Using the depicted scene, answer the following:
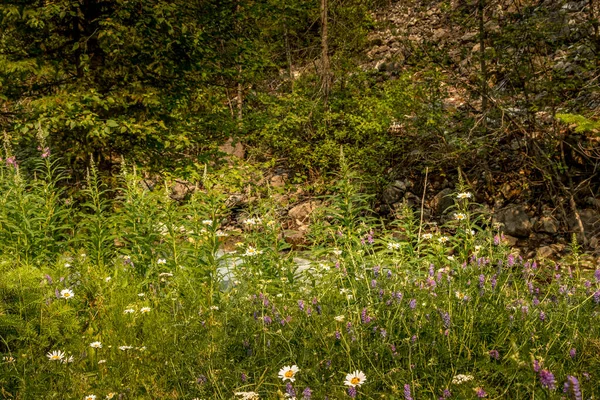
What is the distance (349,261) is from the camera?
4.02 metres

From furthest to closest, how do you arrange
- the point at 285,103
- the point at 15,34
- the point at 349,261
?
the point at 285,103
the point at 15,34
the point at 349,261

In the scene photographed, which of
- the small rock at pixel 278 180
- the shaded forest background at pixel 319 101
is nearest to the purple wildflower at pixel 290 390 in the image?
the shaded forest background at pixel 319 101

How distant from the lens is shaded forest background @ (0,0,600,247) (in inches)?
294

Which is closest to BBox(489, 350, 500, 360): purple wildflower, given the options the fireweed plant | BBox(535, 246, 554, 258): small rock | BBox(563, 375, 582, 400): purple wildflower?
the fireweed plant

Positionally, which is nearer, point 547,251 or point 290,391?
point 290,391

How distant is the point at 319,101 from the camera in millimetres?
13305

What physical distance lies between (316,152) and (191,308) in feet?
33.2

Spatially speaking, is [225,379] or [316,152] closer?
[225,379]

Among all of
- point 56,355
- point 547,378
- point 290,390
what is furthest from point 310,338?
point 56,355

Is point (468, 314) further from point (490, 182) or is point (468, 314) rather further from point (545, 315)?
point (490, 182)

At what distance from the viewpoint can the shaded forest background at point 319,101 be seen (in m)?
7.47

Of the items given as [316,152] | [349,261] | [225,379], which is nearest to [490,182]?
[316,152]

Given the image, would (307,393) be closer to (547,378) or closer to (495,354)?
(547,378)

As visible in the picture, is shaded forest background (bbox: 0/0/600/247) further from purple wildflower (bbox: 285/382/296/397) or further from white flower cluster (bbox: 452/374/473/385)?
white flower cluster (bbox: 452/374/473/385)
